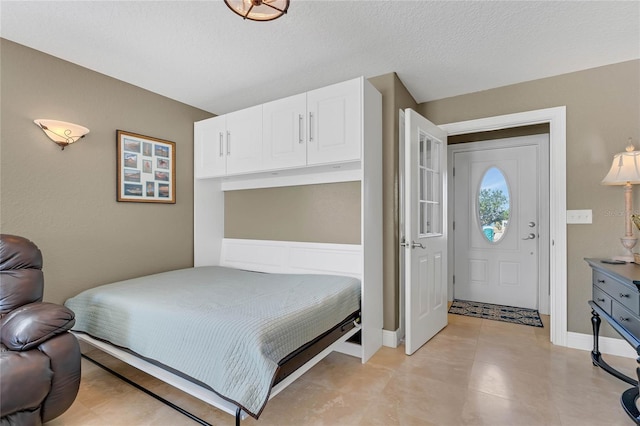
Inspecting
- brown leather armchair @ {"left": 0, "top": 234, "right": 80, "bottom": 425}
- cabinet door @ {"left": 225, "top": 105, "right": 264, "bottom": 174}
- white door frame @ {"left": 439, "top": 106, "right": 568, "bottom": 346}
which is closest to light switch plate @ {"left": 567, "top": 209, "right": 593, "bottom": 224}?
white door frame @ {"left": 439, "top": 106, "right": 568, "bottom": 346}

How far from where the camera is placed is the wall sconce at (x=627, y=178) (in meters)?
2.25

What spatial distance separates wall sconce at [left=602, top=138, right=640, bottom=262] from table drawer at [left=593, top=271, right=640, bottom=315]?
0.29m

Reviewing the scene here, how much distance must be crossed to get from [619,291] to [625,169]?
979 mm

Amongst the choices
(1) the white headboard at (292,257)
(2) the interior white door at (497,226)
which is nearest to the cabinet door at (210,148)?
(1) the white headboard at (292,257)

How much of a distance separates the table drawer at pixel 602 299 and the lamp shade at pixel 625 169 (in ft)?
2.69

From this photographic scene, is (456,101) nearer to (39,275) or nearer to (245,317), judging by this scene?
(245,317)

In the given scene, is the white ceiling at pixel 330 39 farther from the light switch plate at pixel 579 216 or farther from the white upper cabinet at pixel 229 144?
the light switch plate at pixel 579 216

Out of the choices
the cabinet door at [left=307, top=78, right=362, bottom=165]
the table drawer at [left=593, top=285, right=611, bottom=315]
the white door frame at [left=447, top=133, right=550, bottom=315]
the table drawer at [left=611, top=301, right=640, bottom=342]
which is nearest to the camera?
the table drawer at [left=611, top=301, right=640, bottom=342]

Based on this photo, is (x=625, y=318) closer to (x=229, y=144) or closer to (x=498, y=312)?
(x=498, y=312)

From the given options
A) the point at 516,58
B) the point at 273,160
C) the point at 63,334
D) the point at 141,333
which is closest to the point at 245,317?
the point at 141,333

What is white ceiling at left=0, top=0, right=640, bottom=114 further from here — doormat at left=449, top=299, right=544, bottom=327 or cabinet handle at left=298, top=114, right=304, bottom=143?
doormat at left=449, top=299, right=544, bottom=327

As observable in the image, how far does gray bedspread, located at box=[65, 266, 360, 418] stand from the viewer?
1490 mm

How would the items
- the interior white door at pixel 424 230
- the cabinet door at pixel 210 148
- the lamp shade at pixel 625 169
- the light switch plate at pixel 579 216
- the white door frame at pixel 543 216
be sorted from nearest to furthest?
1. the lamp shade at pixel 625 169
2. the interior white door at pixel 424 230
3. the light switch plate at pixel 579 216
4. the cabinet door at pixel 210 148
5. the white door frame at pixel 543 216

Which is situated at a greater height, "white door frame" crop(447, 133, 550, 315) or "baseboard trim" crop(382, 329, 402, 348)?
"white door frame" crop(447, 133, 550, 315)
